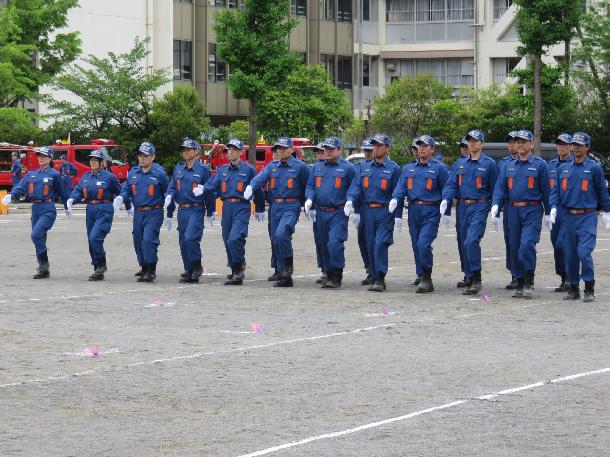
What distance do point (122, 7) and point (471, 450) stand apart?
6004cm

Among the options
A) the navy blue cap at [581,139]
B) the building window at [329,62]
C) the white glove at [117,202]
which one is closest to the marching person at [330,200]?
the white glove at [117,202]

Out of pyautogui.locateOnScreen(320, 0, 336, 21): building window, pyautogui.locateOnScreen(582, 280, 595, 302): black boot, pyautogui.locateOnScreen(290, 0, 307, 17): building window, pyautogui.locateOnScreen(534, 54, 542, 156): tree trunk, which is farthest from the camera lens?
pyautogui.locateOnScreen(320, 0, 336, 21): building window

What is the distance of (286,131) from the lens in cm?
6291

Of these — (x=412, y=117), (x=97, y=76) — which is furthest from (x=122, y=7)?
(x=412, y=117)

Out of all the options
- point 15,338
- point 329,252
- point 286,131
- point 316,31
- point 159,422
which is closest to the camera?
point 159,422

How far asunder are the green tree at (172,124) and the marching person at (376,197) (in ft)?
117

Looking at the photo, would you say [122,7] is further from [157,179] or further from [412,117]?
[157,179]

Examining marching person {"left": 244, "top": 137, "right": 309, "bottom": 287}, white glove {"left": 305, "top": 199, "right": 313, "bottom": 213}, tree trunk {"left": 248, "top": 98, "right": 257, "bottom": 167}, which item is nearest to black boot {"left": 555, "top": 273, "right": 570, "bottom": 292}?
white glove {"left": 305, "top": 199, "right": 313, "bottom": 213}

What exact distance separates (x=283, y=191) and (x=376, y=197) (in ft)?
4.67

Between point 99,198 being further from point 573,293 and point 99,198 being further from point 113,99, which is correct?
point 113,99

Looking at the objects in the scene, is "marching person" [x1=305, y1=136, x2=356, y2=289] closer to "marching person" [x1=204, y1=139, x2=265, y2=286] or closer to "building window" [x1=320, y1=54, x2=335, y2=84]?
"marching person" [x1=204, y1=139, x2=265, y2=286]

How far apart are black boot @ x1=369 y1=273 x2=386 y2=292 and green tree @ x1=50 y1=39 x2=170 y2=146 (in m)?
38.0

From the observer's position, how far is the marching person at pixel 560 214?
746 inches

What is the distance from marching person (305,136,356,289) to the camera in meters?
20.3
